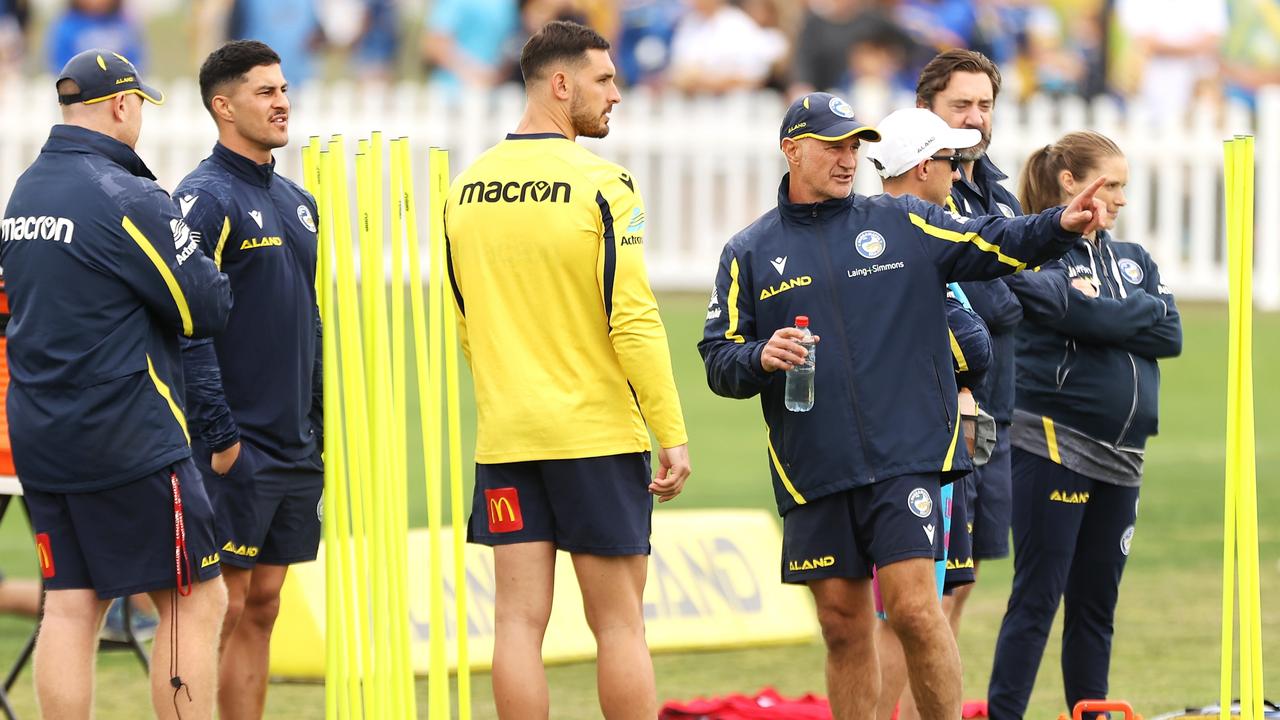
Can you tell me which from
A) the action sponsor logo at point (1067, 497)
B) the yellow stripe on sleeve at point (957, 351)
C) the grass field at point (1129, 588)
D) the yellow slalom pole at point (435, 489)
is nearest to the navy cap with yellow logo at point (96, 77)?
the yellow slalom pole at point (435, 489)

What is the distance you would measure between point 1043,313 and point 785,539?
4.03 feet

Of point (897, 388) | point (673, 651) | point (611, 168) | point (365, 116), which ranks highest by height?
point (365, 116)

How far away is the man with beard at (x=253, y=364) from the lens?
21.2 feet

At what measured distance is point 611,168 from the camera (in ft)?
20.0

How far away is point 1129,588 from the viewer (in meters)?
10.1

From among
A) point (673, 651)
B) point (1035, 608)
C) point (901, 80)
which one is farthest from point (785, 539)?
point (901, 80)

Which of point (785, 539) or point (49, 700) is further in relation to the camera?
point (785, 539)

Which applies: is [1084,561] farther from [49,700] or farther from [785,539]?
[49,700]

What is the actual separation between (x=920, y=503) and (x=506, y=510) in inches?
49.7

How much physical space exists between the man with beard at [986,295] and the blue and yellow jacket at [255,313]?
2189 millimetres

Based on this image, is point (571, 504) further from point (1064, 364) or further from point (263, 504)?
point (1064, 364)

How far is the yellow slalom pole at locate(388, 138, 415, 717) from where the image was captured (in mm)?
5676

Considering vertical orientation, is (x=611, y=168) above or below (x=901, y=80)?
below

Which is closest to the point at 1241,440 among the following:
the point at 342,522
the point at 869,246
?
the point at 869,246
